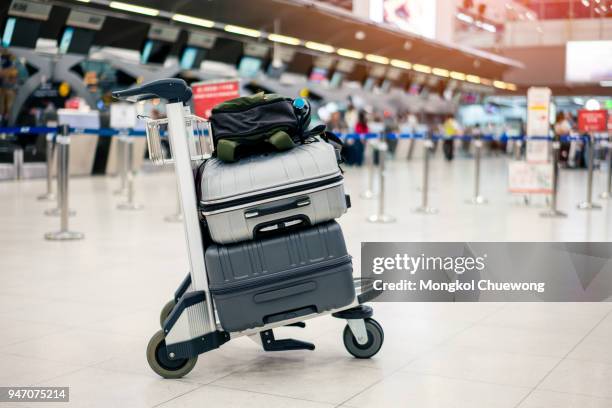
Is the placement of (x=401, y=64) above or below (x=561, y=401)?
above

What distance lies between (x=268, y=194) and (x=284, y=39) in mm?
16862

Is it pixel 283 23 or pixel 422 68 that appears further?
pixel 422 68

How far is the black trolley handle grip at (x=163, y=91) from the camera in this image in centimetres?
289

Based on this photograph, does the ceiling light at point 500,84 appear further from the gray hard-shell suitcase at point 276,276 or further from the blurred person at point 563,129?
the gray hard-shell suitcase at point 276,276

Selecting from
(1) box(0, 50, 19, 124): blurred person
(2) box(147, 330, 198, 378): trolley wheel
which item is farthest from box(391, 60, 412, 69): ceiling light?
(2) box(147, 330, 198, 378): trolley wheel

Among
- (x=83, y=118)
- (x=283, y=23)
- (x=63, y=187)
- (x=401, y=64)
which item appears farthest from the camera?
(x=401, y=64)

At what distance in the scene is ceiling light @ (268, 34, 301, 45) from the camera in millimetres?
18703

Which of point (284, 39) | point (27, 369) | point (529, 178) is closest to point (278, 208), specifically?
point (27, 369)

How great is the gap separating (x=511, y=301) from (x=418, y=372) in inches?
55.3

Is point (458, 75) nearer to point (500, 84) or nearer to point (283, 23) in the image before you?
point (500, 84)

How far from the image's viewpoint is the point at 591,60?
587cm

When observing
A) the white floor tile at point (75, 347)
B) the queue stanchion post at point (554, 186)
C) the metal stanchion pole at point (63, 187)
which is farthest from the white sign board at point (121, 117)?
the white floor tile at point (75, 347)

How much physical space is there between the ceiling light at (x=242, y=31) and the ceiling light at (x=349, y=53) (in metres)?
3.94

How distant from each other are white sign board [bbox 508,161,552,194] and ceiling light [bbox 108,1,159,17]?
771cm
